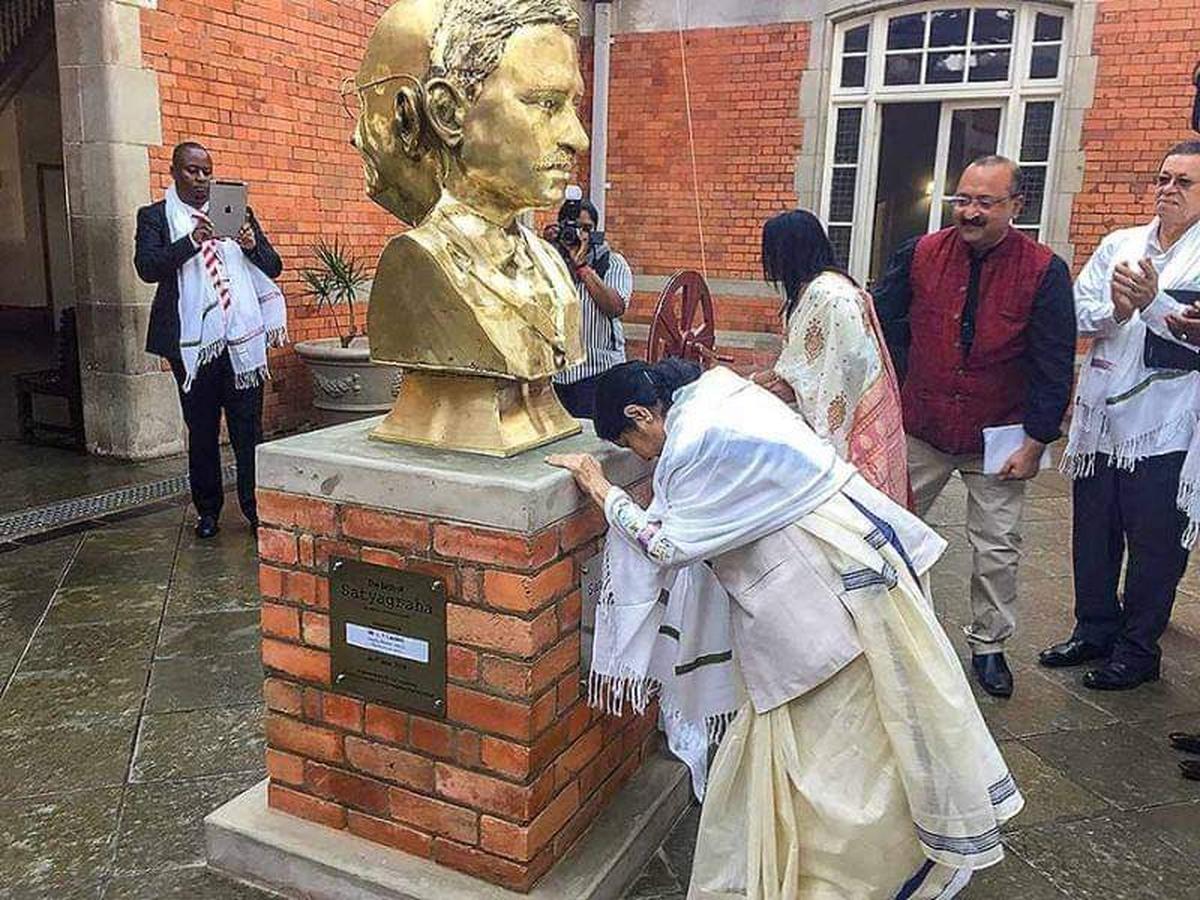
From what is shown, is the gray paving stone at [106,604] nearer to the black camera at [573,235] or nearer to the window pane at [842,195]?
the black camera at [573,235]

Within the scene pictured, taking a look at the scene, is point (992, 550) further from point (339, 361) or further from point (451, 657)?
point (339, 361)

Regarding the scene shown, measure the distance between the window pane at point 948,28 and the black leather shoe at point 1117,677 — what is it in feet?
21.2

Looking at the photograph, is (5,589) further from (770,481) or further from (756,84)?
(756,84)

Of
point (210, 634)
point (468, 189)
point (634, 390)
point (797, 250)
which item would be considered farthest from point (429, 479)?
point (210, 634)

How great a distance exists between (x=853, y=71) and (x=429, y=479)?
7.93m

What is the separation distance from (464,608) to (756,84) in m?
7.90

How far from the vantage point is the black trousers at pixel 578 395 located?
4.48 metres

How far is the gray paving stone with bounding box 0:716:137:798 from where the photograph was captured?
2652 millimetres

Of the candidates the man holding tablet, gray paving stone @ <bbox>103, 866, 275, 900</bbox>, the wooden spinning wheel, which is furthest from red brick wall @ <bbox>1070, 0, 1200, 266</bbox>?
gray paving stone @ <bbox>103, 866, 275, 900</bbox>

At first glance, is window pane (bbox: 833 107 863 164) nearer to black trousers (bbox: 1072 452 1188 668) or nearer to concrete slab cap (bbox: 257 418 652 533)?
black trousers (bbox: 1072 452 1188 668)

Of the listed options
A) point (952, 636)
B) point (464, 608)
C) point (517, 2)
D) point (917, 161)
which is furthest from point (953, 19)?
point (464, 608)

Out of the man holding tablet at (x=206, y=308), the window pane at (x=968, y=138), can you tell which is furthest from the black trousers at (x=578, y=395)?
the window pane at (x=968, y=138)

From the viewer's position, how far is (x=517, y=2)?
2072 mm

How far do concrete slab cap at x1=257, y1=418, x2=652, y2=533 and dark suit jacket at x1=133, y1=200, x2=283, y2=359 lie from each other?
255 cm
